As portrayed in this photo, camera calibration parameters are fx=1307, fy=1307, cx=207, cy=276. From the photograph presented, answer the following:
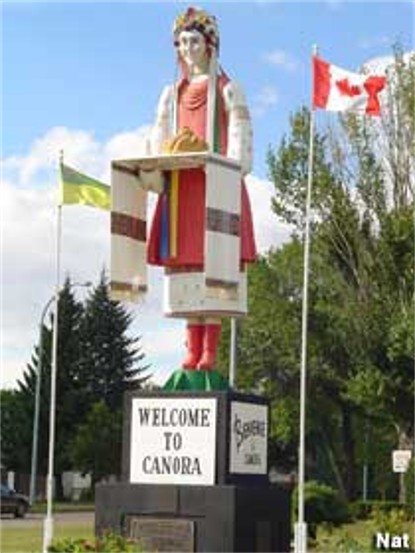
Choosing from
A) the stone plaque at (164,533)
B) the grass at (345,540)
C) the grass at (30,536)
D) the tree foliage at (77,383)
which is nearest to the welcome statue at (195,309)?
the stone plaque at (164,533)

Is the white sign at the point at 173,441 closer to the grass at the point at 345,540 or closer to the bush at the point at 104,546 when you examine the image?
the bush at the point at 104,546

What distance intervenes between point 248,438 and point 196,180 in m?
2.82

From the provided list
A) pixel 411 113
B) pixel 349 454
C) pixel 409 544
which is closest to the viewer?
pixel 409 544

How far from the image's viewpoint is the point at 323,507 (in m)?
27.4

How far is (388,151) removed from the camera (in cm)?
3500

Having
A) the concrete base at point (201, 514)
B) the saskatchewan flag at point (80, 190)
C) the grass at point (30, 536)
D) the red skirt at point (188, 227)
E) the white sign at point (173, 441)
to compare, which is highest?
the saskatchewan flag at point (80, 190)

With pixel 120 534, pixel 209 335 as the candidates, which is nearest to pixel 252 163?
pixel 209 335

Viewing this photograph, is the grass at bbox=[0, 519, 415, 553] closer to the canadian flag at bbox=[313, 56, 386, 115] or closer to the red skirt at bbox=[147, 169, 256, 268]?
the red skirt at bbox=[147, 169, 256, 268]

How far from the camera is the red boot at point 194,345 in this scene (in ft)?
46.0

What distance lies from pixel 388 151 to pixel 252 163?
21432mm

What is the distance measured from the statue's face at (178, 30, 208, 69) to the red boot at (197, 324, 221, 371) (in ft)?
9.44

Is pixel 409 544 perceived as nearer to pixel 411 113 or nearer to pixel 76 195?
A: pixel 76 195

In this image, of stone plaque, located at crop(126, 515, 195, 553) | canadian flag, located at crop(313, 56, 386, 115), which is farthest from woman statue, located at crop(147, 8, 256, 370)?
canadian flag, located at crop(313, 56, 386, 115)

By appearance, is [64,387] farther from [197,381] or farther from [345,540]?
[197,381]
